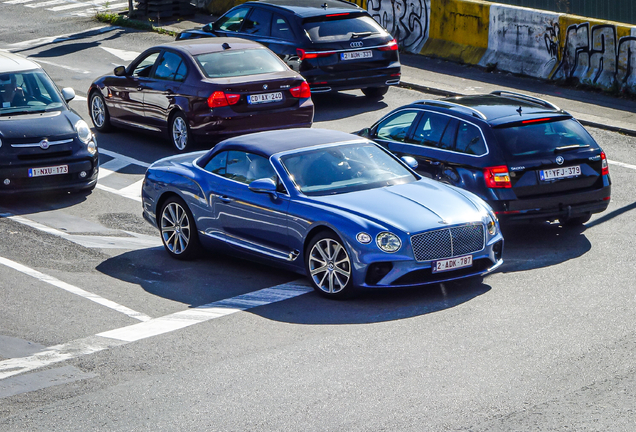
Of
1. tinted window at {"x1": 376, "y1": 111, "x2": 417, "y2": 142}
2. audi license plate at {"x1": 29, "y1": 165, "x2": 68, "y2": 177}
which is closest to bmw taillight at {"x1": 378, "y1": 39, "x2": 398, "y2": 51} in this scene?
tinted window at {"x1": 376, "y1": 111, "x2": 417, "y2": 142}

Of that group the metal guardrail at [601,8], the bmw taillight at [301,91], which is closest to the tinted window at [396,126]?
the bmw taillight at [301,91]

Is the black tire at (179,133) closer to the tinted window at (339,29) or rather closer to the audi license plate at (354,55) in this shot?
the tinted window at (339,29)

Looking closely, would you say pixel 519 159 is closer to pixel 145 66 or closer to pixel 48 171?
pixel 48 171

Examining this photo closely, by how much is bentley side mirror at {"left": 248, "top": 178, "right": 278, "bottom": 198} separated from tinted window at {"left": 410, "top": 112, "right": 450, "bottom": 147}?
8.63ft

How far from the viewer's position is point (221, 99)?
15.2 meters

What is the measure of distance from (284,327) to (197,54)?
8.04 metres

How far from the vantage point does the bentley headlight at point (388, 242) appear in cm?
930

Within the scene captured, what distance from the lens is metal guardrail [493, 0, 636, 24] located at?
71.4ft

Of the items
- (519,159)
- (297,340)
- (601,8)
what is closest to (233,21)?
(601,8)

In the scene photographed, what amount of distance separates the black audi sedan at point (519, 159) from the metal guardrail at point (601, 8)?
10890mm

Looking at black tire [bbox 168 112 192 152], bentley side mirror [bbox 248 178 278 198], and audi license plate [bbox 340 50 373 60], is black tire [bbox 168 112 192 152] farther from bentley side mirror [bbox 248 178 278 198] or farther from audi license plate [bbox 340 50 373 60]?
bentley side mirror [bbox 248 178 278 198]

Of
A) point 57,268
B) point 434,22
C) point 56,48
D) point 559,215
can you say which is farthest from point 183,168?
point 56,48

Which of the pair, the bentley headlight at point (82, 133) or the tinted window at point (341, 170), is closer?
the tinted window at point (341, 170)

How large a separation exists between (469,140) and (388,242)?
8.83 feet
